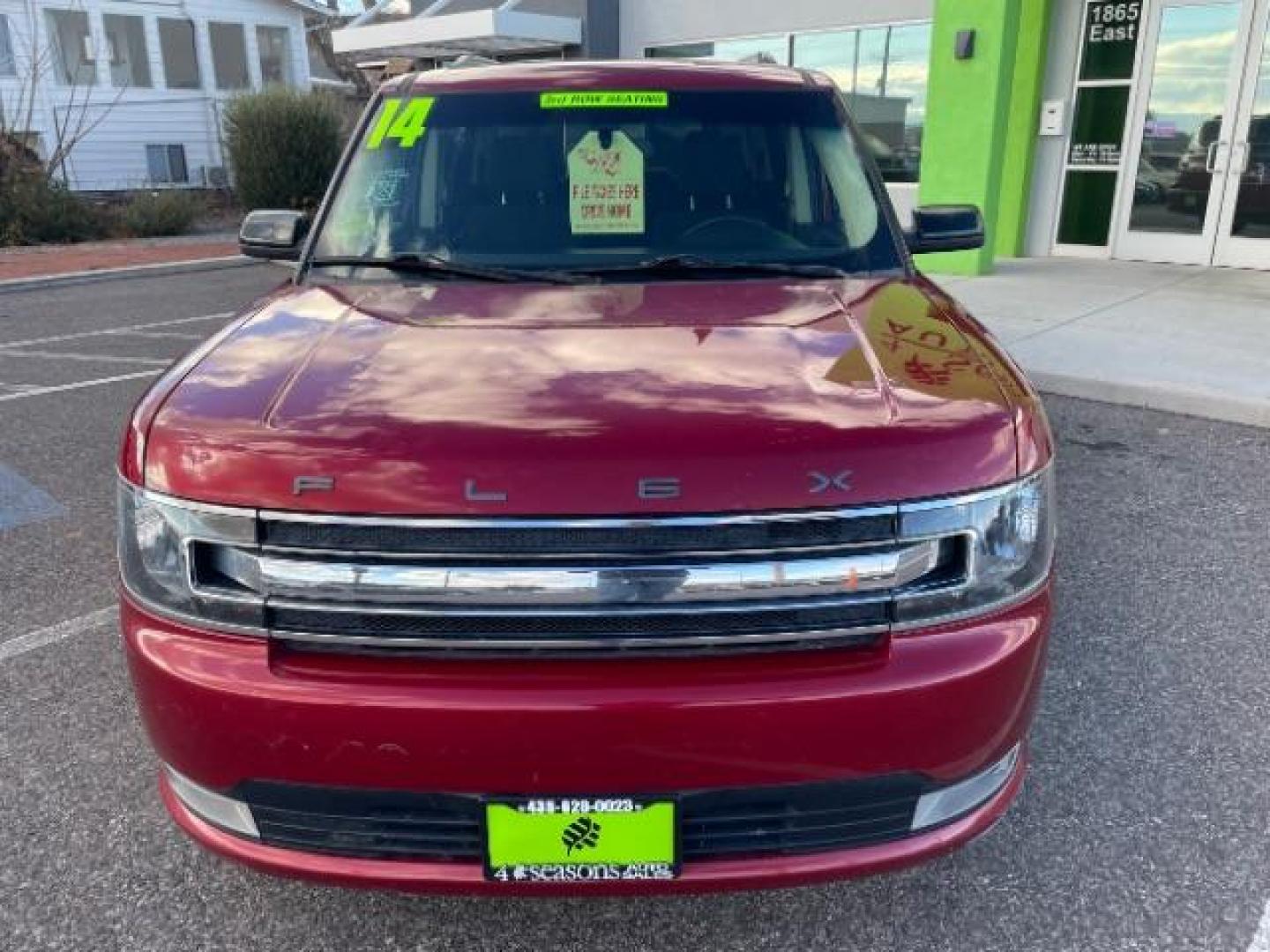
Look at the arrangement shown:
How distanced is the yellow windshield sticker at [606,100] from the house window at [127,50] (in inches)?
1019

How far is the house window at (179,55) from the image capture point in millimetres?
25578

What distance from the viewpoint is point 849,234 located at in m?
2.99

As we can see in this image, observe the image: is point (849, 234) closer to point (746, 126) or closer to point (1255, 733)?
point (746, 126)

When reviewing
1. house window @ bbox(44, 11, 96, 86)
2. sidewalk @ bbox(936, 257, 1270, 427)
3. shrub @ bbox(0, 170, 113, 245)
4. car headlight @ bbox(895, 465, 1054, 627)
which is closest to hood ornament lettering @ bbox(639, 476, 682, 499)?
car headlight @ bbox(895, 465, 1054, 627)

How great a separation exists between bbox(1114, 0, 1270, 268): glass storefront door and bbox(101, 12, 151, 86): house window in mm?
23354

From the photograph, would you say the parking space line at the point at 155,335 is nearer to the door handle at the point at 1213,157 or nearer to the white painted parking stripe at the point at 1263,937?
the white painted parking stripe at the point at 1263,937

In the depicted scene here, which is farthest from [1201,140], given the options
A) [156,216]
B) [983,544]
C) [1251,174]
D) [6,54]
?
[6,54]

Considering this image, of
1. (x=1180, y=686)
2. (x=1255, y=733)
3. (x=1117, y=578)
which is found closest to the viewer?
(x=1255, y=733)

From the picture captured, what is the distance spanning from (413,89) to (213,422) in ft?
6.24

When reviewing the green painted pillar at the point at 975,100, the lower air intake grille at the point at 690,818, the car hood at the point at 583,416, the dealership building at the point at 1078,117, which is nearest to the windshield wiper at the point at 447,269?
the car hood at the point at 583,416

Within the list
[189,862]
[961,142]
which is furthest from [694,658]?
[961,142]

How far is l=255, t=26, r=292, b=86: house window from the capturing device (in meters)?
27.4

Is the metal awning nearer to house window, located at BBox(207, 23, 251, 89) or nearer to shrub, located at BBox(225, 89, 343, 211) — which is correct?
shrub, located at BBox(225, 89, 343, 211)

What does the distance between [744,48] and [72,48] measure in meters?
18.1
